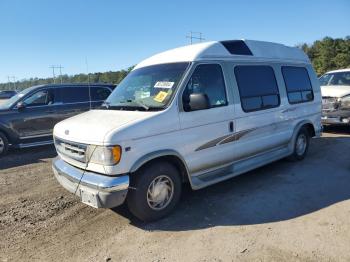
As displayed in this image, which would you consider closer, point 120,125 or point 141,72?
point 120,125

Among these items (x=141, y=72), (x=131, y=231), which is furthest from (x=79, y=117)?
(x=131, y=231)

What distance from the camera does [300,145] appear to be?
741 cm

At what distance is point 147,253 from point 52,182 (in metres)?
3.33

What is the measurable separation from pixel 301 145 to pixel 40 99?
7.23 metres

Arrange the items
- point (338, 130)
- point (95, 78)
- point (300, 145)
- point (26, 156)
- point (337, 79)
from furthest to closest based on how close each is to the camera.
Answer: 1. point (95, 78)
2. point (337, 79)
3. point (338, 130)
4. point (26, 156)
5. point (300, 145)

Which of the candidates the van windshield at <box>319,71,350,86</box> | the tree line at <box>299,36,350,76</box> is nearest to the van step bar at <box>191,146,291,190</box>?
the van windshield at <box>319,71,350,86</box>

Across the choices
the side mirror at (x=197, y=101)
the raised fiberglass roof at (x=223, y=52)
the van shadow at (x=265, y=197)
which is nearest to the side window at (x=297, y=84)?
the raised fiberglass roof at (x=223, y=52)

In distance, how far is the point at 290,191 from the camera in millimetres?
5535

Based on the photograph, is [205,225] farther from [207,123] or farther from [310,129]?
[310,129]

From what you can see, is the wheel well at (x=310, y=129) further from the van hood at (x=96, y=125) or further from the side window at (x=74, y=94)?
the side window at (x=74, y=94)

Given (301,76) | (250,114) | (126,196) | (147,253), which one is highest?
(301,76)

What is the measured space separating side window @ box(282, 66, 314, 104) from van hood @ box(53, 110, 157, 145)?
3600 mm

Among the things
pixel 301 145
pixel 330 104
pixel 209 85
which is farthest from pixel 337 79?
pixel 209 85

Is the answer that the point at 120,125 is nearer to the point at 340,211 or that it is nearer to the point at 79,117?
the point at 79,117
